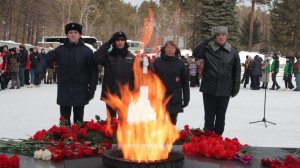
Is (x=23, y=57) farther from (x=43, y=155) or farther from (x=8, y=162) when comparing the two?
(x=8, y=162)

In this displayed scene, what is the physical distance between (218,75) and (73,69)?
6.99 feet

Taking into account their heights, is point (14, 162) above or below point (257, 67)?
below

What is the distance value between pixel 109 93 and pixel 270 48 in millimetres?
57887

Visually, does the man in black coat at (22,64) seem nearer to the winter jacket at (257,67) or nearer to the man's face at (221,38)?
the winter jacket at (257,67)

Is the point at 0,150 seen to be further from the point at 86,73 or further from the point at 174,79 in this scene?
the point at 174,79

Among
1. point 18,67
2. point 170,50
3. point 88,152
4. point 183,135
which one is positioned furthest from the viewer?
point 18,67

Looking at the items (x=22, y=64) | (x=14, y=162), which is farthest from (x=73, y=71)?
(x=22, y=64)

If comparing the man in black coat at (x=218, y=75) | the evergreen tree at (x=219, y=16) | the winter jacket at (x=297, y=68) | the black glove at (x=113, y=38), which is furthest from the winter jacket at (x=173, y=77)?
the evergreen tree at (x=219, y=16)

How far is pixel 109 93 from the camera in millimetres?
6703

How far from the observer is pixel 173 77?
7148 millimetres

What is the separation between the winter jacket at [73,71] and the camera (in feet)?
21.0

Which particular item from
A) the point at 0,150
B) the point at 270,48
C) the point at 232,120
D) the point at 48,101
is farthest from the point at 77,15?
the point at 0,150

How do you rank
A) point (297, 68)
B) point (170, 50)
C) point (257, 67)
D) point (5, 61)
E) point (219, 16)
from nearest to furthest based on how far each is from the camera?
point (170, 50) → point (5, 61) → point (297, 68) → point (257, 67) → point (219, 16)

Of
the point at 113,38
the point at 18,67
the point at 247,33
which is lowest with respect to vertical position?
the point at 18,67
